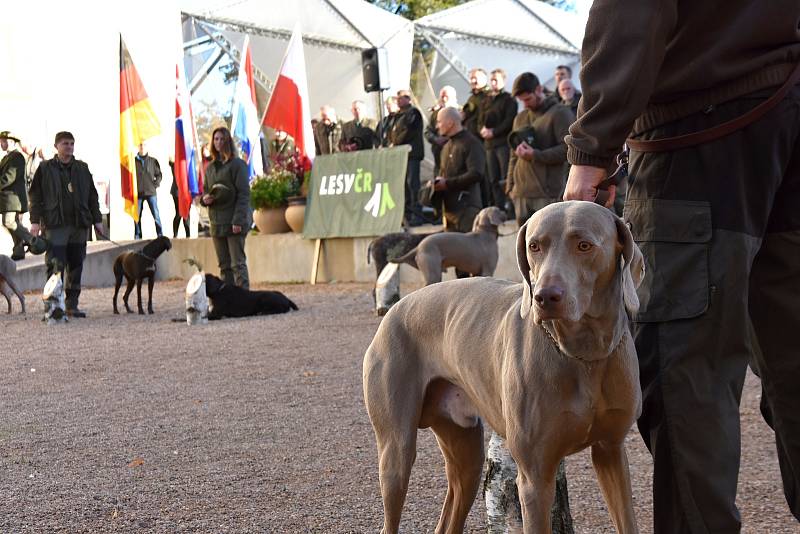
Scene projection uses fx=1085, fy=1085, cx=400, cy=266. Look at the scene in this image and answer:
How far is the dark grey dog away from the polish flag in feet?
18.6

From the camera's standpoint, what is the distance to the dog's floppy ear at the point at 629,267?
2.81 m

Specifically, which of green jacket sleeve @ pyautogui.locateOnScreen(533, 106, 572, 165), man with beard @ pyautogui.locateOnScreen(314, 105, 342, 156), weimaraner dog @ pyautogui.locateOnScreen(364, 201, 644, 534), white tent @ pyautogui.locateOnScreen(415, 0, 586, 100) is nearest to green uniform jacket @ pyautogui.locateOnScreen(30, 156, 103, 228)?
green jacket sleeve @ pyautogui.locateOnScreen(533, 106, 572, 165)

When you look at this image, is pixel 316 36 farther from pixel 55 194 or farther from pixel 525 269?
pixel 525 269

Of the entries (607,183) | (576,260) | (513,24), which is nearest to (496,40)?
(513,24)

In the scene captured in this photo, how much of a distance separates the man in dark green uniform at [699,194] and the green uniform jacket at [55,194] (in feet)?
37.5

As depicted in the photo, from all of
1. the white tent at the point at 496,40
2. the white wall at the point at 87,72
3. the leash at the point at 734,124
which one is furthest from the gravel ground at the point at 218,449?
the white tent at the point at 496,40

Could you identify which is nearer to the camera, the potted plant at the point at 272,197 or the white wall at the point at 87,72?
the potted plant at the point at 272,197

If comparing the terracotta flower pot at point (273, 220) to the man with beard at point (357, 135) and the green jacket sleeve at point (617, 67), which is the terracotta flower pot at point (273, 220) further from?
the green jacket sleeve at point (617, 67)

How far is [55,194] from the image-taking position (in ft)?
44.3

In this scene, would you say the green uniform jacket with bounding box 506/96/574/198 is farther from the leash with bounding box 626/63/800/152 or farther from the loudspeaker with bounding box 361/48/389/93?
the loudspeaker with bounding box 361/48/389/93

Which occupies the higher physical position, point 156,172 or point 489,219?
point 156,172

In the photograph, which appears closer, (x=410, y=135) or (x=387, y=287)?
(x=387, y=287)

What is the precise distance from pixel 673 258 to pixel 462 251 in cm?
862

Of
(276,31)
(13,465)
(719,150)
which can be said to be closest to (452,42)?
(276,31)
